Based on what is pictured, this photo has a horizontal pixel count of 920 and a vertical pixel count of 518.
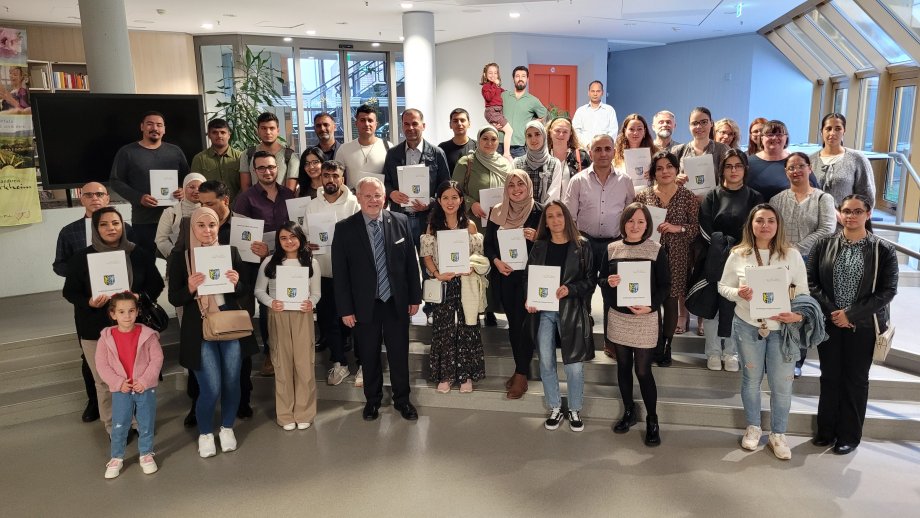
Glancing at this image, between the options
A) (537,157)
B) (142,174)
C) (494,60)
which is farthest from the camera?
(494,60)

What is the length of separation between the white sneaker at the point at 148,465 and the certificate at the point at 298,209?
69.6 inches

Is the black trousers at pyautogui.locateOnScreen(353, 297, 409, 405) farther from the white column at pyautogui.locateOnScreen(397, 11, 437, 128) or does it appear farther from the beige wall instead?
the beige wall

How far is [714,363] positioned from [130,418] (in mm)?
3918

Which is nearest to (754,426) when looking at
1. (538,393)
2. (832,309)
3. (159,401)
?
(832,309)

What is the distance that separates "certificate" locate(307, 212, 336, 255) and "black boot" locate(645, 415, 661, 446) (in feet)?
8.04

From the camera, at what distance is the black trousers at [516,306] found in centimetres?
438

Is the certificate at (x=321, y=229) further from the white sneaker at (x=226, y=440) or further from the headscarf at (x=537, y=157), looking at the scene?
the headscarf at (x=537, y=157)

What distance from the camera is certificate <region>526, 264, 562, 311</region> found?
402cm

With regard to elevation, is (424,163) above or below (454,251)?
above

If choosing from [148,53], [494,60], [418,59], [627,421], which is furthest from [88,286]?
[494,60]

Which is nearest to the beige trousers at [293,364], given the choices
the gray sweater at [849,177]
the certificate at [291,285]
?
the certificate at [291,285]

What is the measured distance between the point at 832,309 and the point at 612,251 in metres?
1.30

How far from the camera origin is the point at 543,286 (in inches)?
159

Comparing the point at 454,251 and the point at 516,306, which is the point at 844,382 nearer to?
the point at 516,306
